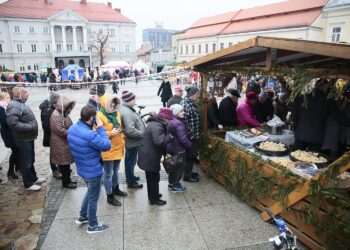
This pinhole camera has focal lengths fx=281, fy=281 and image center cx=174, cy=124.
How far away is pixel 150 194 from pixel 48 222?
65.2 inches

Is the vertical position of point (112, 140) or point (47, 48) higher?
point (47, 48)

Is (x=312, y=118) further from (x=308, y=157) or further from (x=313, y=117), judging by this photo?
(x=308, y=157)

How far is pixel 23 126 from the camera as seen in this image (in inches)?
196

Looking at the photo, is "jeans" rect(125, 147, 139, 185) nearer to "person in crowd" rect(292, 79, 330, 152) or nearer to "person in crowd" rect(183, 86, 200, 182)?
"person in crowd" rect(183, 86, 200, 182)

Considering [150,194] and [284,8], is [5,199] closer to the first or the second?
[150,194]

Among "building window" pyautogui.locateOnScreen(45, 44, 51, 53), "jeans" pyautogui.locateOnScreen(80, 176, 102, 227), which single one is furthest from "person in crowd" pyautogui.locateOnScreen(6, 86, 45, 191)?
"building window" pyautogui.locateOnScreen(45, 44, 51, 53)

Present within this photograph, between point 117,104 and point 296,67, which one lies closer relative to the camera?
point 296,67

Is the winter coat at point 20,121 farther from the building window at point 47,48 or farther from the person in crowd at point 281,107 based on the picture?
the building window at point 47,48

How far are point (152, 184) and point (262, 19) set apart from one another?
44.1 metres

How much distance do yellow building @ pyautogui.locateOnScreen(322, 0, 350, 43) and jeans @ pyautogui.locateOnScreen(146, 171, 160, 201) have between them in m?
33.8

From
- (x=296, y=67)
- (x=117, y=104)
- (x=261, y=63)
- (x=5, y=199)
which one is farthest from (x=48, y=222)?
(x=261, y=63)

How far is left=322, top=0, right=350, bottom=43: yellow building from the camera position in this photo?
31.1 metres

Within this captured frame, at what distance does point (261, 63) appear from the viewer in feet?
20.5

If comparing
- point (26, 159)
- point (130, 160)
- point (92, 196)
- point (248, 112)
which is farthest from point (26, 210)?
point (248, 112)
